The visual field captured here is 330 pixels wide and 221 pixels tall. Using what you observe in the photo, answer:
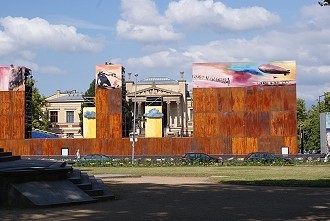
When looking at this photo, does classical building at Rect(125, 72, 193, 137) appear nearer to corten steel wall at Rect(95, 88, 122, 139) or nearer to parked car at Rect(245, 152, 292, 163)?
corten steel wall at Rect(95, 88, 122, 139)

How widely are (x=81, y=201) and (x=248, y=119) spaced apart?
46892mm

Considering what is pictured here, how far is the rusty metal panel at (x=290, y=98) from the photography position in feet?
200

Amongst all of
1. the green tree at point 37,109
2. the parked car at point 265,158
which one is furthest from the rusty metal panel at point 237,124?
the green tree at point 37,109

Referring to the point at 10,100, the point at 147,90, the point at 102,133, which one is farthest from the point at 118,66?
the point at 147,90

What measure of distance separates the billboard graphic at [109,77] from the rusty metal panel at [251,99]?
14069mm

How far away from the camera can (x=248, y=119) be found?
6131 cm

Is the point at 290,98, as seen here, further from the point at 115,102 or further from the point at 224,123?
the point at 115,102

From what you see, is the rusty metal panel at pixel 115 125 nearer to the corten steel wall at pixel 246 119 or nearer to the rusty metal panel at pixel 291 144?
the corten steel wall at pixel 246 119

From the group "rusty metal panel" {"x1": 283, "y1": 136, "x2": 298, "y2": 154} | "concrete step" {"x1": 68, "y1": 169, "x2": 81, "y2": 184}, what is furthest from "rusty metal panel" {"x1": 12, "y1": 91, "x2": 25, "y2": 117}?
"concrete step" {"x1": 68, "y1": 169, "x2": 81, "y2": 184}

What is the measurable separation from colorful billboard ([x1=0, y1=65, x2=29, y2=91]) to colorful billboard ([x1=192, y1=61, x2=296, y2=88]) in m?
19.1

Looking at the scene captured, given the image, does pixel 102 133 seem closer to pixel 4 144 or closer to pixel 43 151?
pixel 43 151

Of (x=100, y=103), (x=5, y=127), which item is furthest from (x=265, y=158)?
(x=5, y=127)

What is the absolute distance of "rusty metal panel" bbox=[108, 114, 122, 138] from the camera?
64438 millimetres

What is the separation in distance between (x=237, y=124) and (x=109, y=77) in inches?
597
